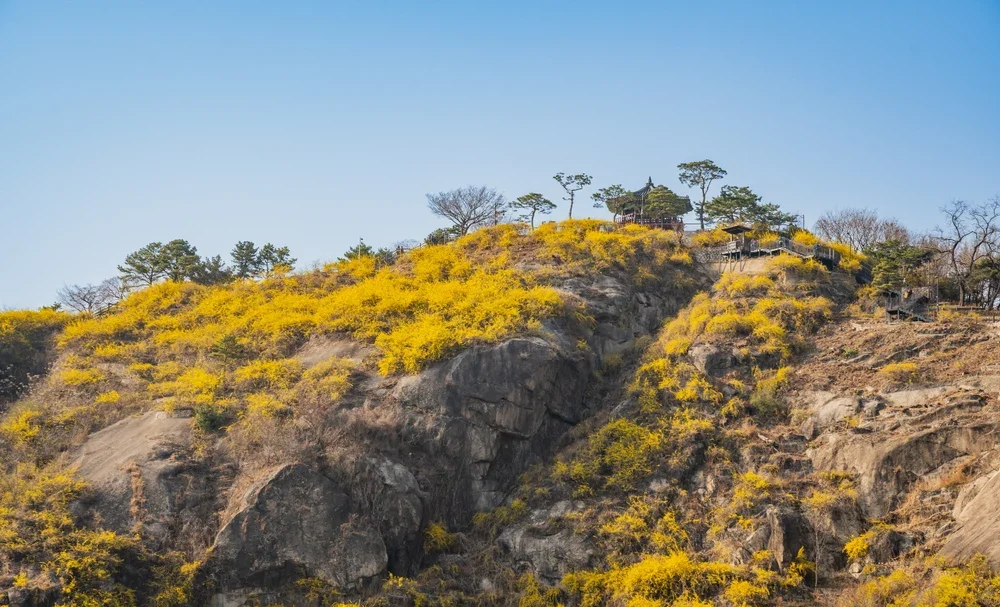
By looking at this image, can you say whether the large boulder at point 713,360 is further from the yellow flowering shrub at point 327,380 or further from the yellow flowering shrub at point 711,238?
the yellow flowering shrub at point 327,380

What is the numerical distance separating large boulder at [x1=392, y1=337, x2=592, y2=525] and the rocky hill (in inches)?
3.3

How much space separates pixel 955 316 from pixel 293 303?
2828 centimetres

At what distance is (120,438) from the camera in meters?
27.8

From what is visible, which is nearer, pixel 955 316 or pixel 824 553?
pixel 824 553

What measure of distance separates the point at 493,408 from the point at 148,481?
1182cm

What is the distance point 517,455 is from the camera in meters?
28.9

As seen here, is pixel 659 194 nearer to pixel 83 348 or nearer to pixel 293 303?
pixel 293 303

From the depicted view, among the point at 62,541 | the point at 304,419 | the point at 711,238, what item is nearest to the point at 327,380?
the point at 304,419

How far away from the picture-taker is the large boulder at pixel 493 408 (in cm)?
2778

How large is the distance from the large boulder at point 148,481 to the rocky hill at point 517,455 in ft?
0.27

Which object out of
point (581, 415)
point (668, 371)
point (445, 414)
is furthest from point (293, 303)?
point (668, 371)

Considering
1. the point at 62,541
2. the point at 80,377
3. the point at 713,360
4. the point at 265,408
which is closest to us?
the point at 62,541

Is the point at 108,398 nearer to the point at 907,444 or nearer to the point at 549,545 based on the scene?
the point at 549,545

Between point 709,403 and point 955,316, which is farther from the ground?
point 955,316
